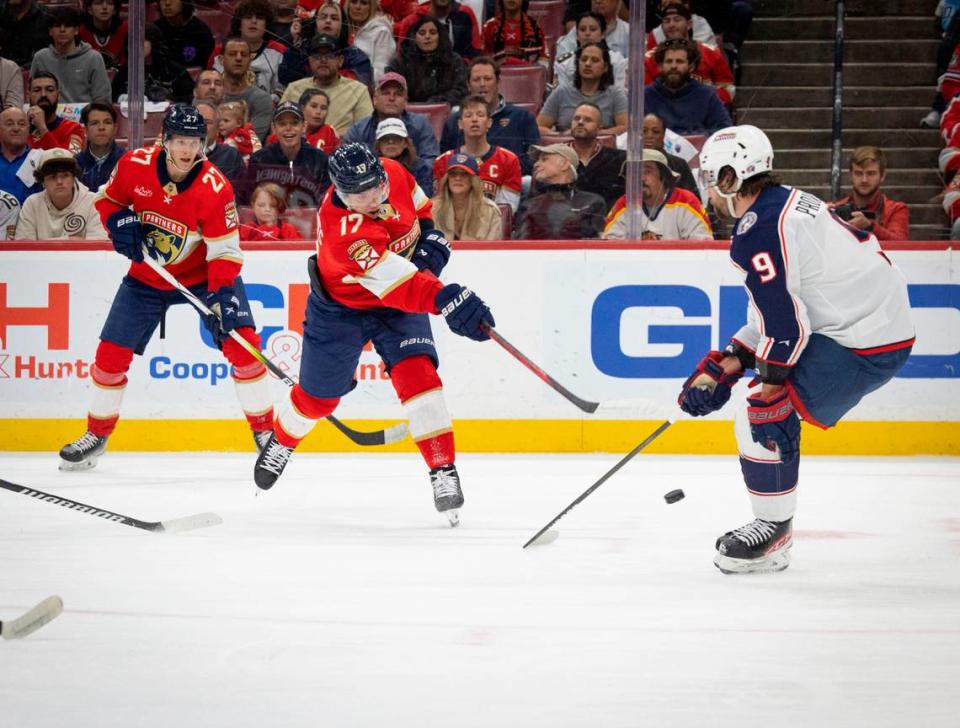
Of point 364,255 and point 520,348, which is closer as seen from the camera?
point 364,255

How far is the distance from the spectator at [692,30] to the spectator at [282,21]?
1.63 m

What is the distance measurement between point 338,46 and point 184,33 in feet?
2.33

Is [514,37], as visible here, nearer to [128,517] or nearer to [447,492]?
[447,492]

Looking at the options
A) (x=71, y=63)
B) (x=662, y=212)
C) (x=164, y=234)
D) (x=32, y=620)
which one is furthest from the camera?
(x=71, y=63)

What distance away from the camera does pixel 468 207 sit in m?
5.76

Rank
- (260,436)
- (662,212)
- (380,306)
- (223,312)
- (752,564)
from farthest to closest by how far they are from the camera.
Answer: (662,212)
(260,436)
(223,312)
(380,306)
(752,564)

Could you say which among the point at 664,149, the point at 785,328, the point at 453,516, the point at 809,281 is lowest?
the point at 453,516

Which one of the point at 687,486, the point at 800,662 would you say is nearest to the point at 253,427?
the point at 687,486

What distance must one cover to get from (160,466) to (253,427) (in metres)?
0.43

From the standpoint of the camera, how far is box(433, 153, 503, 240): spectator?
226 inches

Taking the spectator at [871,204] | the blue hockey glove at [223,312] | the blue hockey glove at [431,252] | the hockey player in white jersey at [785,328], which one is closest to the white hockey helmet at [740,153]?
the hockey player in white jersey at [785,328]

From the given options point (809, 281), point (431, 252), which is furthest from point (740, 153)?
point (431, 252)

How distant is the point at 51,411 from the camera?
19.1 feet

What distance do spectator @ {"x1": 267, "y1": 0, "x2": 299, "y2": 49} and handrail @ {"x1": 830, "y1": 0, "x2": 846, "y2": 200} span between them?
248cm
